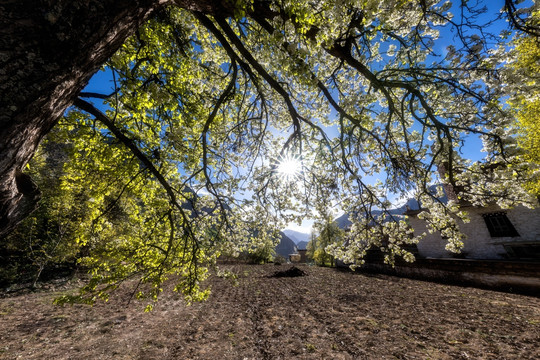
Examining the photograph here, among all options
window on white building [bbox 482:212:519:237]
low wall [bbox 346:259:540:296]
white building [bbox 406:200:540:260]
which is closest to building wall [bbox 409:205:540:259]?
white building [bbox 406:200:540:260]

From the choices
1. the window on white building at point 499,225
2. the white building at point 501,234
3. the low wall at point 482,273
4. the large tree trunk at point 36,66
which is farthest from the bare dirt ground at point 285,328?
the window on white building at point 499,225

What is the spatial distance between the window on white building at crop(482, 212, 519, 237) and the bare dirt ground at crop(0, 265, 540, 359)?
26.8 ft

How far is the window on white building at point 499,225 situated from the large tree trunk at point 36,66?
25.0 metres

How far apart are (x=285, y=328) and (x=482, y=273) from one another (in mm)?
14937

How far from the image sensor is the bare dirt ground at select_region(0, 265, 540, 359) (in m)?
5.42

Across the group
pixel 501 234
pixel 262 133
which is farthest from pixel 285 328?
pixel 501 234

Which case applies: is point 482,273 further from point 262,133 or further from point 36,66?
point 36,66

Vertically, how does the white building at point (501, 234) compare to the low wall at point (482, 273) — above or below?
above

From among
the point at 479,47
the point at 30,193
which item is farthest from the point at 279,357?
Result: the point at 479,47

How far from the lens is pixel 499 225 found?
16.1m

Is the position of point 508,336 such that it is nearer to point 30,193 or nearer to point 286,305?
point 286,305

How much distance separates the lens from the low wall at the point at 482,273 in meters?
11.4

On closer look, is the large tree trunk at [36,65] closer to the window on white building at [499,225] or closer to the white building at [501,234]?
the white building at [501,234]

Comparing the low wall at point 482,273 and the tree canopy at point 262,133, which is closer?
the tree canopy at point 262,133
